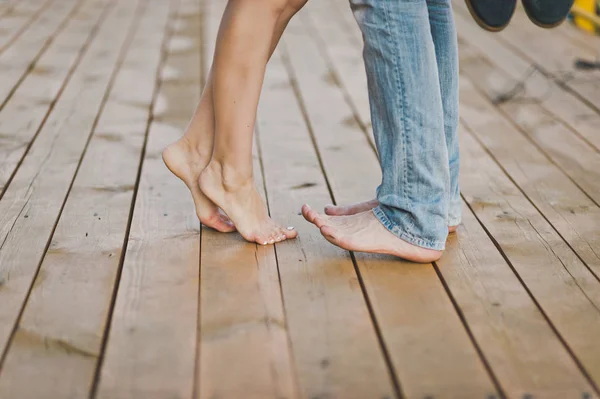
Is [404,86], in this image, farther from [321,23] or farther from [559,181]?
[321,23]

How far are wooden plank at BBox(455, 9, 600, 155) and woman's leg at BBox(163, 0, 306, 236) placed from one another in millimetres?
1258

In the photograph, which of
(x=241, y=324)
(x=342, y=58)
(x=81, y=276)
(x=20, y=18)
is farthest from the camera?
(x=20, y=18)

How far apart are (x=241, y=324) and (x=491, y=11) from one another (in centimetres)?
84

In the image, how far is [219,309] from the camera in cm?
151

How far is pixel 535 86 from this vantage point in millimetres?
3344

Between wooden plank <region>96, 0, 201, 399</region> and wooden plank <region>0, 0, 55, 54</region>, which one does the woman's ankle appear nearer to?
wooden plank <region>96, 0, 201, 399</region>

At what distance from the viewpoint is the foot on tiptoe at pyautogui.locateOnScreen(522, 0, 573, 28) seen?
6.10 feet

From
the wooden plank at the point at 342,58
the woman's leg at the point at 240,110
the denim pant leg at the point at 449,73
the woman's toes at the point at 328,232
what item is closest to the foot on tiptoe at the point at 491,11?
the denim pant leg at the point at 449,73

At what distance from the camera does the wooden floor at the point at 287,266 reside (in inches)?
51.6

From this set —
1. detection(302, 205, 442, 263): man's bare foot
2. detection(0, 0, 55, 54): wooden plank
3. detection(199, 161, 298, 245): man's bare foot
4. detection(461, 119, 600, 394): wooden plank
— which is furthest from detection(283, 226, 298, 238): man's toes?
detection(0, 0, 55, 54): wooden plank

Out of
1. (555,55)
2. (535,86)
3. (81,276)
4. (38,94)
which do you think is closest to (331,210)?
(81,276)

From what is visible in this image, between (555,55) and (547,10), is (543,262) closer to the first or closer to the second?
(547,10)

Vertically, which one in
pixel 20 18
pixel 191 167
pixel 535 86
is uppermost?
pixel 191 167

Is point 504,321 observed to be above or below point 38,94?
above
